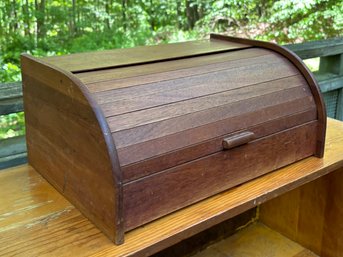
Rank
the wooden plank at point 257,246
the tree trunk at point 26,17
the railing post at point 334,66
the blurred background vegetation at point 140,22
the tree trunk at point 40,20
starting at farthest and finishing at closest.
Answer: the tree trunk at point 40,20 < the tree trunk at point 26,17 < the blurred background vegetation at point 140,22 < the railing post at point 334,66 < the wooden plank at point 257,246

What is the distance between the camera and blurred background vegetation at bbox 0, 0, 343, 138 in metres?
5.41

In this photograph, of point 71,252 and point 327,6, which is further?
point 327,6

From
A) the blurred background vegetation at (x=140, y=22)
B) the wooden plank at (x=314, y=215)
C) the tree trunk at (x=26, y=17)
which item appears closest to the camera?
the wooden plank at (x=314, y=215)

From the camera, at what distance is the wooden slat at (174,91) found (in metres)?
0.99

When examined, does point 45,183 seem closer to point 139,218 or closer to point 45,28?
point 139,218

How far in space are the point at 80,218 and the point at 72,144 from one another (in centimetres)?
18

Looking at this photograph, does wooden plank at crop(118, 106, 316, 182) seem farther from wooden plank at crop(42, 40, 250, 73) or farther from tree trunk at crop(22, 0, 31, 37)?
tree trunk at crop(22, 0, 31, 37)

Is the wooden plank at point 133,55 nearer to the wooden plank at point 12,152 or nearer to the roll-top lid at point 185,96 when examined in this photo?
the roll-top lid at point 185,96

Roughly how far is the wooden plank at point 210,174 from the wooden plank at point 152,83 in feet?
0.65

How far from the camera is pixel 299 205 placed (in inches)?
69.4

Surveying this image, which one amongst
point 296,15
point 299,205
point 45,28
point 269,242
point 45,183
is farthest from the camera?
point 45,28

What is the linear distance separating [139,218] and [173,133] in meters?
0.21

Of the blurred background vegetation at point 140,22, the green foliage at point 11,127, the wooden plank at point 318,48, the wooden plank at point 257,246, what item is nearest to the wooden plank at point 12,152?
the wooden plank at point 257,246

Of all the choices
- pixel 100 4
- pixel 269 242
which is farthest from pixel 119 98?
pixel 100 4
